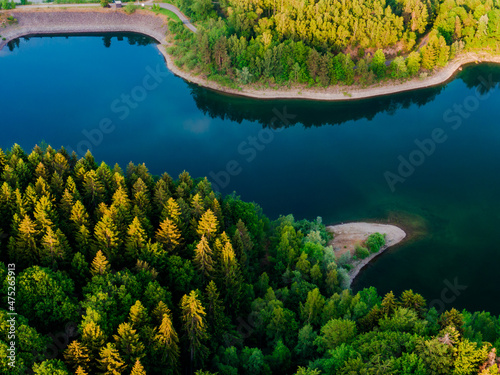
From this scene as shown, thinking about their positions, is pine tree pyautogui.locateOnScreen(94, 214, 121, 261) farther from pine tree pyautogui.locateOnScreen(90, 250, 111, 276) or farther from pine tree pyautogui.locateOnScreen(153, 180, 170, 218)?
pine tree pyautogui.locateOnScreen(153, 180, 170, 218)

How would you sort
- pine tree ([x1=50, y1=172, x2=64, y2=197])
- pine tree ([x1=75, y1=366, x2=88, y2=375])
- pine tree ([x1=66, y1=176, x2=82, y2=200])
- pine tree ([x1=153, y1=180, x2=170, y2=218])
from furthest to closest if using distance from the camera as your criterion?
pine tree ([x1=153, y1=180, x2=170, y2=218])
pine tree ([x1=50, y1=172, x2=64, y2=197])
pine tree ([x1=66, y1=176, x2=82, y2=200])
pine tree ([x1=75, y1=366, x2=88, y2=375])

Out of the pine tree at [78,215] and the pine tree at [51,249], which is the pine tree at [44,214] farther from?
the pine tree at [51,249]

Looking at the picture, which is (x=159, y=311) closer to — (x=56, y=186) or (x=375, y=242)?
(x=56, y=186)

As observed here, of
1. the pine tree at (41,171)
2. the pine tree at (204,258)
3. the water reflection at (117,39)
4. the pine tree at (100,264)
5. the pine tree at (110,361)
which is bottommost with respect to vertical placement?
the pine tree at (110,361)

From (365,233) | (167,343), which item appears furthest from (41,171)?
(365,233)

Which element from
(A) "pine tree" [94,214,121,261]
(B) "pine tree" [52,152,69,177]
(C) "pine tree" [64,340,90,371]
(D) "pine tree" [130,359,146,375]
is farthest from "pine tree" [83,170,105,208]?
(D) "pine tree" [130,359,146,375]

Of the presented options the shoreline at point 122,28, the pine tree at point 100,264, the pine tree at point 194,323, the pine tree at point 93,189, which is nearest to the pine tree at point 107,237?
the pine tree at point 100,264

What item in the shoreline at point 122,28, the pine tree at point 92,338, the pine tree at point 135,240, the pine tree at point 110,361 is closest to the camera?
the pine tree at point 110,361
